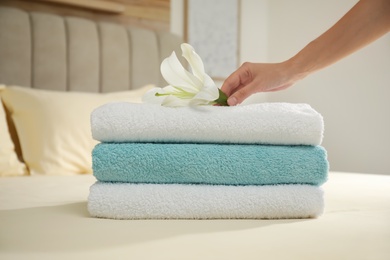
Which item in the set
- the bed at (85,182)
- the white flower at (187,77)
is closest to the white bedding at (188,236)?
the bed at (85,182)

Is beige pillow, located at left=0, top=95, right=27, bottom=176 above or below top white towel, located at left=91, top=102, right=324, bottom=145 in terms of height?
below

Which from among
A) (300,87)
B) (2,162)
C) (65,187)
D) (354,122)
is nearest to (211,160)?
(65,187)

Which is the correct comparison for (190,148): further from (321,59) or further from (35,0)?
(35,0)

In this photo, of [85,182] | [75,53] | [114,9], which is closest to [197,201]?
[85,182]

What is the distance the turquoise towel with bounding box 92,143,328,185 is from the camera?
3.04ft

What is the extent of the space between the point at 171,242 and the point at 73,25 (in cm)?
Answer: 199

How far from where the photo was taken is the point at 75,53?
2.48 metres

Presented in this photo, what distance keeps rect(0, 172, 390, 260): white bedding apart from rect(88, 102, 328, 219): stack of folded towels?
3 cm

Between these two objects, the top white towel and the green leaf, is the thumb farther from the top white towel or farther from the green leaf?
the top white towel

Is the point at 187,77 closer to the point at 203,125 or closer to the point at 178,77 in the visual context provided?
the point at 178,77

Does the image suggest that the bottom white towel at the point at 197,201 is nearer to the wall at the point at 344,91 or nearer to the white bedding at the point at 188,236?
the white bedding at the point at 188,236

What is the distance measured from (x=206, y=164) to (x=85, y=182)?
869 millimetres

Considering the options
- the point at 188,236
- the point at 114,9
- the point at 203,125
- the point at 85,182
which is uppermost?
the point at 114,9

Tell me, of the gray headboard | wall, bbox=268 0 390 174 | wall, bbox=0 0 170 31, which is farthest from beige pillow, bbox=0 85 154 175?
wall, bbox=268 0 390 174
